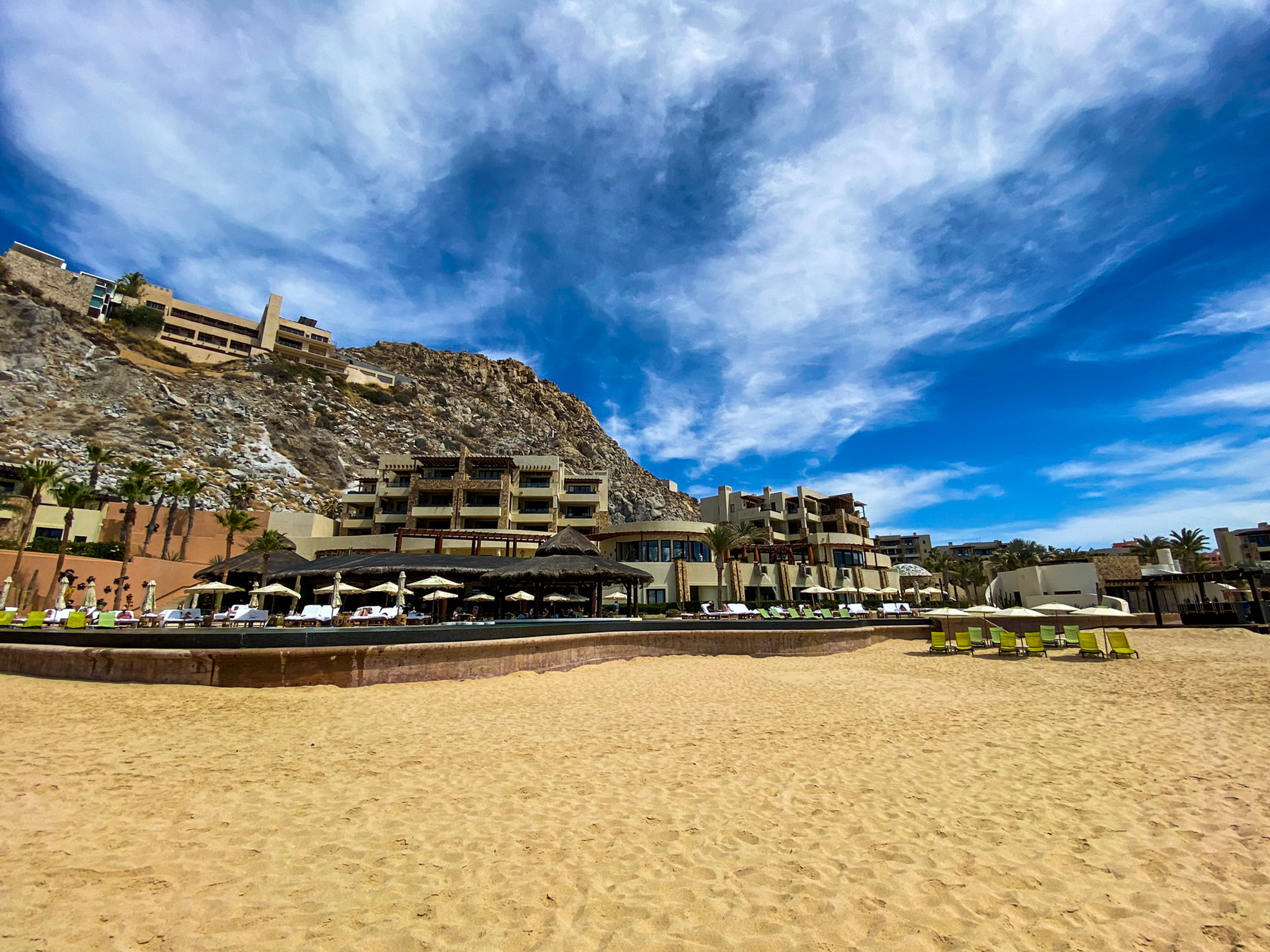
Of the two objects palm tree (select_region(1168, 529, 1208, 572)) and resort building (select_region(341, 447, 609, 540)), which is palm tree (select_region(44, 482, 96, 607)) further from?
palm tree (select_region(1168, 529, 1208, 572))

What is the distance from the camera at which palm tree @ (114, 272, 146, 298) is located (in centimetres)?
8588

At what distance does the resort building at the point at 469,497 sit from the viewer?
51844 mm

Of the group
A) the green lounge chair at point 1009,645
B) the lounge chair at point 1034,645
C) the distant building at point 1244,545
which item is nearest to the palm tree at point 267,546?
the green lounge chair at point 1009,645

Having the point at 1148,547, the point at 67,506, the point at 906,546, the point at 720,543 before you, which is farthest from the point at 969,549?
the point at 67,506

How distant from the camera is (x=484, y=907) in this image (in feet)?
14.1

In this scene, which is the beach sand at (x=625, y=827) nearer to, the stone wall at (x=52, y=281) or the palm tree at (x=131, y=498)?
the palm tree at (x=131, y=498)

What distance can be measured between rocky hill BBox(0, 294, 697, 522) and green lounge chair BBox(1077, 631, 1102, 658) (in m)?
60.2

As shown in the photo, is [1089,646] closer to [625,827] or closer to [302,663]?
[625,827]

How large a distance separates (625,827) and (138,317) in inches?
4071

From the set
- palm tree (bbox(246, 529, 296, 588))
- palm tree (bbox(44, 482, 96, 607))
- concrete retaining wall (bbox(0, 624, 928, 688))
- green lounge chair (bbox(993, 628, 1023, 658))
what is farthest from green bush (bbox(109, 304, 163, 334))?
green lounge chair (bbox(993, 628, 1023, 658))

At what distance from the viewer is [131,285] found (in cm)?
8650

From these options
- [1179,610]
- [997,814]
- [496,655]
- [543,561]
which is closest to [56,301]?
[543,561]

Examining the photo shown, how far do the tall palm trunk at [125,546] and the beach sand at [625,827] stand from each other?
23.0 metres

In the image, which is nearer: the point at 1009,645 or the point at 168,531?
the point at 1009,645
